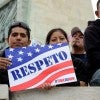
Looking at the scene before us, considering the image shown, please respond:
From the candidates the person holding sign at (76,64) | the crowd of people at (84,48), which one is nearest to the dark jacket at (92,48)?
the crowd of people at (84,48)

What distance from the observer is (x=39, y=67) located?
173 inches

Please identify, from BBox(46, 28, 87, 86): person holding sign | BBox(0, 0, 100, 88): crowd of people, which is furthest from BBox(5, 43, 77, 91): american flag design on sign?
BBox(46, 28, 87, 86): person holding sign

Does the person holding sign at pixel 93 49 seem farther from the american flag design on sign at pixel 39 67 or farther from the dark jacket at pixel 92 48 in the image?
the american flag design on sign at pixel 39 67

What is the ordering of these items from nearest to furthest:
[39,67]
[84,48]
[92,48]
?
[39,67], [92,48], [84,48]

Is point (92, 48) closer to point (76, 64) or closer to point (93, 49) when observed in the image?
point (93, 49)

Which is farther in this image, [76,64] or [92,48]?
[76,64]

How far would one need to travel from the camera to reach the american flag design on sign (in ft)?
14.1

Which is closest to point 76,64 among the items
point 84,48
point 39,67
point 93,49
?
point 84,48

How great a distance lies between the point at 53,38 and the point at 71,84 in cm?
95

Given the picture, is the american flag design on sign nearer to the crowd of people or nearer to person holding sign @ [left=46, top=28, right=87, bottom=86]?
the crowd of people

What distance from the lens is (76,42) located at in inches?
242

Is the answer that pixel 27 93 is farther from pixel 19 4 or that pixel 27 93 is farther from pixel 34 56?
pixel 19 4

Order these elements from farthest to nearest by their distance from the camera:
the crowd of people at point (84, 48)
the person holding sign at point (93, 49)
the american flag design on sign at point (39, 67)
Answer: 1. the person holding sign at point (93, 49)
2. the crowd of people at point (84, 48)
3. the american flag design on sign at point (39, 67)

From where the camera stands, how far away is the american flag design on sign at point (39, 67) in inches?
169
